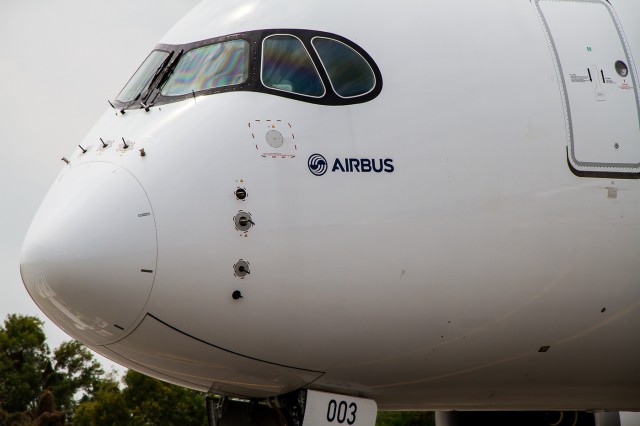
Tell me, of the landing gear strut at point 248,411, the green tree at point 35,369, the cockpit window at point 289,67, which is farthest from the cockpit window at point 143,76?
the green tree at point 35,369

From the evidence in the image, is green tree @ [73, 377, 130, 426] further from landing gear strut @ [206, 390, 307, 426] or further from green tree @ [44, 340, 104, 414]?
landing gear strut @ [206, 390, 307, 426]

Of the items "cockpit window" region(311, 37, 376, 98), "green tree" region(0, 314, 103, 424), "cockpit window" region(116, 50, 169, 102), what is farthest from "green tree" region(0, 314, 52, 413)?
"cockpit window" region(311, 37, 376, 98)

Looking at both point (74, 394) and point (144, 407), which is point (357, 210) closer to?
point (144, 407)

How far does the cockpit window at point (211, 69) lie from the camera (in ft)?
38.2

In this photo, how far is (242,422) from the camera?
1220 centimetres

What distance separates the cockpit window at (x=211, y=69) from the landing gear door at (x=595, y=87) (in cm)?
282

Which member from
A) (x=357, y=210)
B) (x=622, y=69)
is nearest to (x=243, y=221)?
(x=357, y=210)

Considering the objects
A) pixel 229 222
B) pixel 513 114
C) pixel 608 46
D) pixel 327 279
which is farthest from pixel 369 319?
pixel 608 46

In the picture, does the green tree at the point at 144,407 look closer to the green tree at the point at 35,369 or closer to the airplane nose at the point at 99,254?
the green tree at the point at 35,369

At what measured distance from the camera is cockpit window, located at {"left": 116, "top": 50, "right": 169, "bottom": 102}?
12258 mm

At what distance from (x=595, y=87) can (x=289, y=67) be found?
2.78 m

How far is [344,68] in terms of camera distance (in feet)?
38.3

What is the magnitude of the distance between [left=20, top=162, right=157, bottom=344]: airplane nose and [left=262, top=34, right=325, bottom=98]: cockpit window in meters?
1.52

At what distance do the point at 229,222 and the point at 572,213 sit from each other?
3018 mm
